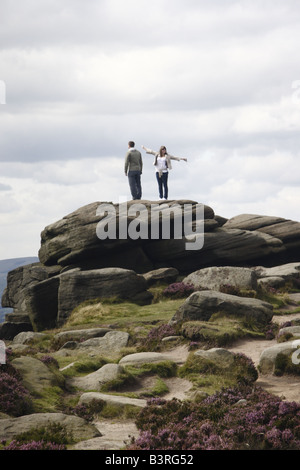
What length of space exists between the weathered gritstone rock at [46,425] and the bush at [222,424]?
4.51ft

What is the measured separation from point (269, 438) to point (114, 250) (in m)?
34.0

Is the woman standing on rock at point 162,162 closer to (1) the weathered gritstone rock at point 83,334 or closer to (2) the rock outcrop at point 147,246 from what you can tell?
(2) the rock outcrop at point 147,246

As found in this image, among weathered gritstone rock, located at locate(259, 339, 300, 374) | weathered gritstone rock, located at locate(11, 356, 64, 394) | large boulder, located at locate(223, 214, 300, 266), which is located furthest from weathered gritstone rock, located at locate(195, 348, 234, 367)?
large boulder, located at locate(223, 214, 300, 266)

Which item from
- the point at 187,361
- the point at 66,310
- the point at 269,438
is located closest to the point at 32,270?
the point at 66,310

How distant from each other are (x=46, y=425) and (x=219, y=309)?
15603mm

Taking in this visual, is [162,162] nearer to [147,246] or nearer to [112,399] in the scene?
[147,246]

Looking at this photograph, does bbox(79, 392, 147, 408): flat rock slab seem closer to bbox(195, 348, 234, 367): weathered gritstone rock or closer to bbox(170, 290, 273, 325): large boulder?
bbox(195, 348, 234, 367): weathered gritstone rock

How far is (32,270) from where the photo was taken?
51.3m

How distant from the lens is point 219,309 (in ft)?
96.0

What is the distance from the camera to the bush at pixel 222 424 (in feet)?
45.7

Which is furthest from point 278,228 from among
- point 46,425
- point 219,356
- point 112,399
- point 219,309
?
point 46,425

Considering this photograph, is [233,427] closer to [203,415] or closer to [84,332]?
[203,415]

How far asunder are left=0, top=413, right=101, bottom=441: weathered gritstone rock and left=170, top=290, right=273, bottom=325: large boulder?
14410 mm

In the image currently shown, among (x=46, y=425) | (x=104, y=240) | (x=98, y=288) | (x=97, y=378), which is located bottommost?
(x=97, y=378)
